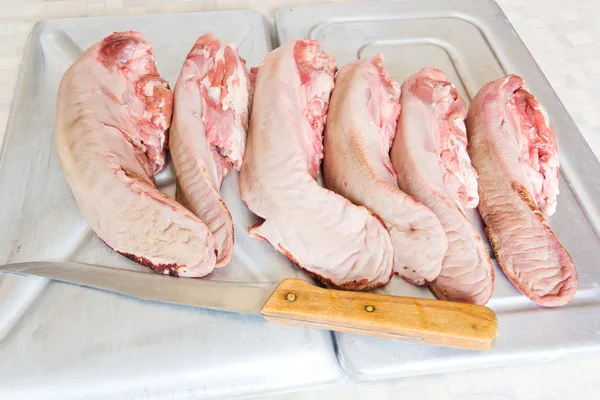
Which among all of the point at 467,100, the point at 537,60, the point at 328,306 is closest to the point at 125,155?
the point at 328,306

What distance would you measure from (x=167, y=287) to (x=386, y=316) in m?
0.50

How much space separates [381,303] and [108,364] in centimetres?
61

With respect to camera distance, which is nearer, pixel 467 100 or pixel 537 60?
pixel 467 100

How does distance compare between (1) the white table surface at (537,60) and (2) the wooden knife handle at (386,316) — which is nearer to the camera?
(2) the wooden knife handle at (386,316)

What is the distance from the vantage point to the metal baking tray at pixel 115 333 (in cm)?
110

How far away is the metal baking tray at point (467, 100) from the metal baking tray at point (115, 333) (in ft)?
0.57

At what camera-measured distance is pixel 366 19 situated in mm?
2004

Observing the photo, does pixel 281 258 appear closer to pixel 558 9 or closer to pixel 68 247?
pixel 68 247

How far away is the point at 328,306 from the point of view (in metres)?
1.07

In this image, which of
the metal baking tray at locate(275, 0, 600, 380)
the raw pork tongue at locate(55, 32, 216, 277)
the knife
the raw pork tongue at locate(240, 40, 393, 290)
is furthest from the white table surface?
the raw pork tongue at locate(55, 32, 216, 277)

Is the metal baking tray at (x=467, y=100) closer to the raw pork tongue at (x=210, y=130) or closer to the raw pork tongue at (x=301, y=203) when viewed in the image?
the raw pork tongue at (x=301, y=203)

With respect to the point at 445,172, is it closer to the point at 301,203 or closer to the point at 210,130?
the point at 301,203

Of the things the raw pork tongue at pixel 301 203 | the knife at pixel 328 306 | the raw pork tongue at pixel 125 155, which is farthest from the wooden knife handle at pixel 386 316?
the raw pork tongue at pixel 125 155

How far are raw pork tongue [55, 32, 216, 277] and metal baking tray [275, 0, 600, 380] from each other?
448 millimetres
